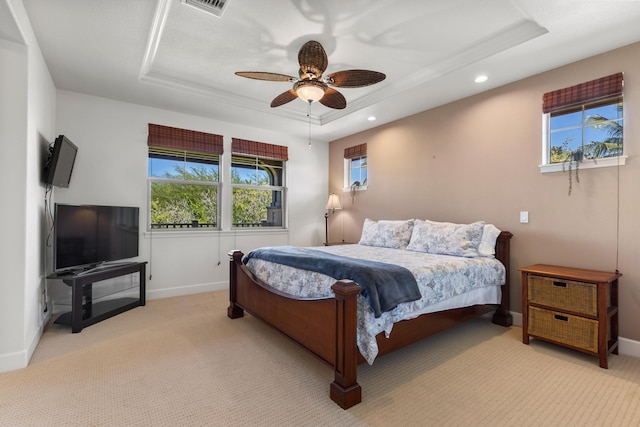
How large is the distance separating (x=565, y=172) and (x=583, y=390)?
1.91 meters

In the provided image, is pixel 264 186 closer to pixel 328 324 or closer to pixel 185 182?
pixel 185 182

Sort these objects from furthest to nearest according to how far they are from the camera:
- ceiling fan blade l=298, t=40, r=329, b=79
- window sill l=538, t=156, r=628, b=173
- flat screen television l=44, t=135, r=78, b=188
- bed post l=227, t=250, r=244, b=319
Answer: bed post l=227, t=250, r=244, b=319
flat screen television l=44, t=135, r=78, b=188
window sill l=538, t=156, r=628, b=173
ceiling fan blade l=298, t=40, r=329, b=79

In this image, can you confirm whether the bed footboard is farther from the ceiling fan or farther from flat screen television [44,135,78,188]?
flat screen television [44,135,78,188]

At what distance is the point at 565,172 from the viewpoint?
2.91 m

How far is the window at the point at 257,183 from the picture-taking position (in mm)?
4887

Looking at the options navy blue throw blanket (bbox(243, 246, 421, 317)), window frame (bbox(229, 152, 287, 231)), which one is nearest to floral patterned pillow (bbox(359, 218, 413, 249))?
navy blue throw blanket (bbox(243, 246, 421, 317))

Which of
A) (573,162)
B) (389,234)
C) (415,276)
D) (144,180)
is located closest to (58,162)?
(144,180)

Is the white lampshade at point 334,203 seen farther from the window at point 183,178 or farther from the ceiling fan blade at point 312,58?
the ceiling fan blade at point 312,58

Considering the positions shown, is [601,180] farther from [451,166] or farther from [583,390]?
[583,390]

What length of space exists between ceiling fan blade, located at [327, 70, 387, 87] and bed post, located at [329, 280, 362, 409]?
67.7 inches

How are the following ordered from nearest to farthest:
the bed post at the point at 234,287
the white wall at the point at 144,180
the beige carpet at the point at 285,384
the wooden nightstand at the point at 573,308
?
the beige carpet at the point at 285,384
the wooden nightstand at the point at 573,308
the bed post at the point at 234,287
the white wall at the point at 144,180

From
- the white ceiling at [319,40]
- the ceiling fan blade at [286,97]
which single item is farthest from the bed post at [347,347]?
the white ceiling at [319,40]

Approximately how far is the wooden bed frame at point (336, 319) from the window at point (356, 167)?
2.52 meters

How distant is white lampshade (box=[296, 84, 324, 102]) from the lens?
102 inches
